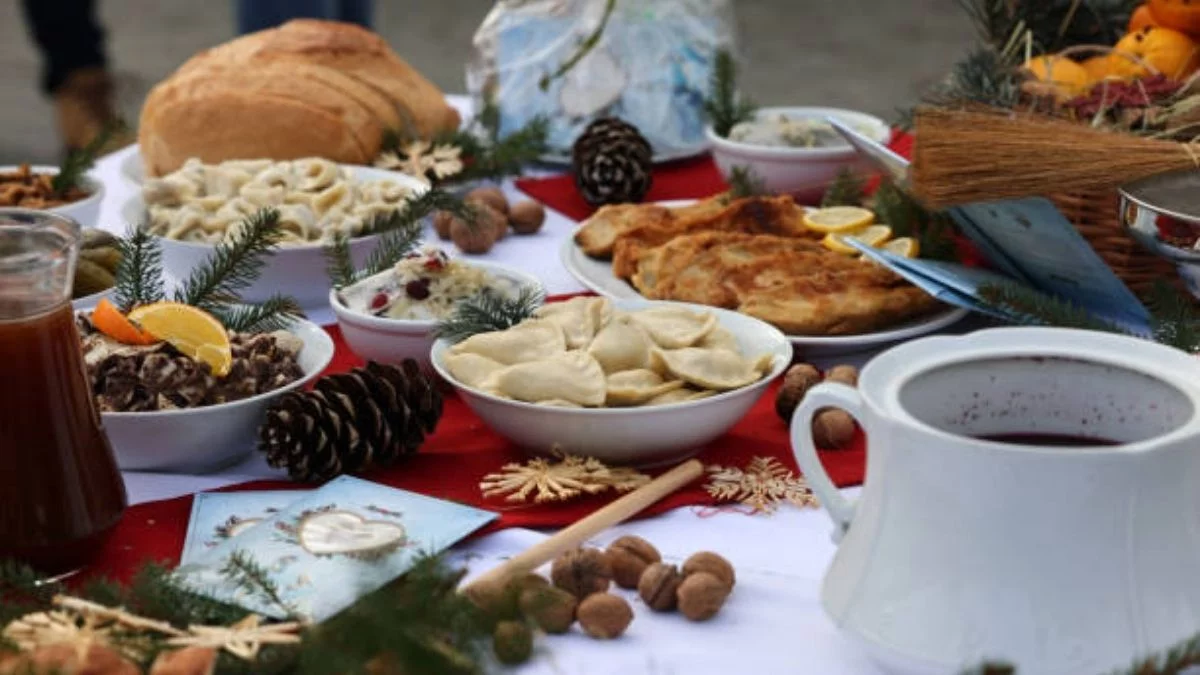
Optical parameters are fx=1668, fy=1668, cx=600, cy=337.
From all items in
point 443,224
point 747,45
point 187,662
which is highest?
point 187,662

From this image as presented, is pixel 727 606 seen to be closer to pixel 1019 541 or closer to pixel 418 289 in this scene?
pixel 1019 541

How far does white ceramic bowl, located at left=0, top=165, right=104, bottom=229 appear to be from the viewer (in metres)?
1.44

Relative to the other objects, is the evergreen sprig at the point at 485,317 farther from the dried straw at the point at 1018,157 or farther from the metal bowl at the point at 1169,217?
the metal bowl at the point at 1169,217

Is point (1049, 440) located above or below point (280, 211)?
above

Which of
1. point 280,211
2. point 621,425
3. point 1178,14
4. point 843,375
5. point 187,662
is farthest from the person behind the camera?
point 1178,14

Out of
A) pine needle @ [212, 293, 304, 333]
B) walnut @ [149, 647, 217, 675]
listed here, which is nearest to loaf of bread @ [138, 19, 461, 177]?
pine needle @ [212, 293, 304, 333]

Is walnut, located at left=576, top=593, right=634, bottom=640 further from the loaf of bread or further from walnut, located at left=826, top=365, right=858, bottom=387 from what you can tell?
the loaf of bread

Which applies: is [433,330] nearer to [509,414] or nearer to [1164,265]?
[509,414]

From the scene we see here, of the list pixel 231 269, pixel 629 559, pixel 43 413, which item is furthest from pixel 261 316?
pixel 629 559

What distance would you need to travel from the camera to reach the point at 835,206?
148 cm

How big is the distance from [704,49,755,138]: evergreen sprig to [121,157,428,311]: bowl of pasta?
1.15 ft

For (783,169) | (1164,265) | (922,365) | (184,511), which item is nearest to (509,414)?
(184,511)

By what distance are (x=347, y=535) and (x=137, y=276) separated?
0.35m

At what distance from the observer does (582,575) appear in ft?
2.72
